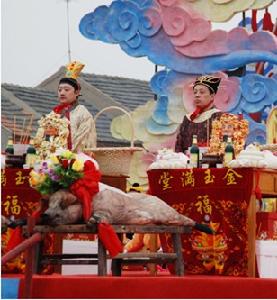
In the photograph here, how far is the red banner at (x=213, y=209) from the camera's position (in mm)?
6938

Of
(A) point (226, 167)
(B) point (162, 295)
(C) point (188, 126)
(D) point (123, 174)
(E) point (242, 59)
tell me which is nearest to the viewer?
(B) point (162, 295)

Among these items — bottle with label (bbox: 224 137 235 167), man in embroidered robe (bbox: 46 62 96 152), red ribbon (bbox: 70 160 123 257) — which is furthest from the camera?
man in embroidered robe (bbox: 46 62 96 152)

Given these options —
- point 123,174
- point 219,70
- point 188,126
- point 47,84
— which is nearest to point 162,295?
point 123,174

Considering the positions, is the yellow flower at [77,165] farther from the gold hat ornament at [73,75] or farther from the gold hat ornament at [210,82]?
the gold hat ornament at [210,82]

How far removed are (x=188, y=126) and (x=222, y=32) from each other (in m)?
5.54

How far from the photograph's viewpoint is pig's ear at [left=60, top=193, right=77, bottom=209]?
20.8ft

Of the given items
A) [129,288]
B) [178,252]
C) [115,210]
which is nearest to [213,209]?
[178,252]

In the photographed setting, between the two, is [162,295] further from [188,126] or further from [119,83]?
[119,83]

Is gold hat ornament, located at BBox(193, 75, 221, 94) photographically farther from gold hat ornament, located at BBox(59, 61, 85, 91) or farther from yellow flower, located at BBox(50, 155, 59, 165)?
yellow flower, located at BBox(50, 155, 59, 165)

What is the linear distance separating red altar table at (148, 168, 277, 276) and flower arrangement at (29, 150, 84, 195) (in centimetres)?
95

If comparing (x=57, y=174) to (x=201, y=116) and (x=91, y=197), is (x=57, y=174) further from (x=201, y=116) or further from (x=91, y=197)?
(x=201, y=116)

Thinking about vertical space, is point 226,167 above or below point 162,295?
above

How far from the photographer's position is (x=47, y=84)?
700 inches

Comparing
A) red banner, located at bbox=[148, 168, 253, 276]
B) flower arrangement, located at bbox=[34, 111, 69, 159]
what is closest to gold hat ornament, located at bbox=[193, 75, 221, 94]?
red banner, located at bbox=[148, 168, 253, 276]
